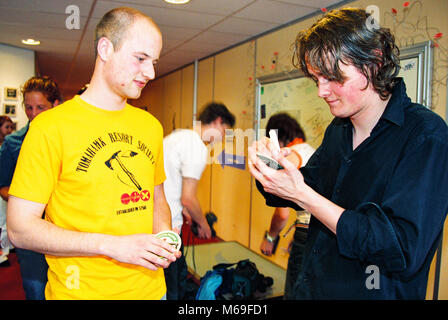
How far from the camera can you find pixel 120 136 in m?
1.15

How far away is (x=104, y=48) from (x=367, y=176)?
95 cm

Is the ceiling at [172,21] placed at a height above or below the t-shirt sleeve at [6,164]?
above

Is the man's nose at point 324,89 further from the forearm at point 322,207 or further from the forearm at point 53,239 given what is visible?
the forearm at point 53,239

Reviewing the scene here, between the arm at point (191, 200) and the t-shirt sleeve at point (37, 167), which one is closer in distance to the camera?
the t-shirt sleeve at point (37, 167)

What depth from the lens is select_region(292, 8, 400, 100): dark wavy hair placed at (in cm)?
100

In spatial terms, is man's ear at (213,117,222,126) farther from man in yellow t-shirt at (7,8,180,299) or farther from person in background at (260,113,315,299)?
man in yellow t-shirt at (7,8,180,299)

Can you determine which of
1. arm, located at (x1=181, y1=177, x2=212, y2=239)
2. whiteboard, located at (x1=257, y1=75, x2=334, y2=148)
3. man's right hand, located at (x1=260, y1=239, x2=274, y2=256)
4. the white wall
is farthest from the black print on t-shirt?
the white wall

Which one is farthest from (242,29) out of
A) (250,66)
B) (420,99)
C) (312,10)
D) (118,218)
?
(118,218)

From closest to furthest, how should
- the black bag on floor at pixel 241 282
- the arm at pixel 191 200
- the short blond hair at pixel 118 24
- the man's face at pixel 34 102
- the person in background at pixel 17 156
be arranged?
the short blond hair at pixel 118 24 < the person in background at pixel 17 156 < the man's face at pixel 34 102 < the arm at pixel 191 200 < the black bag on floor at pixel 241 282

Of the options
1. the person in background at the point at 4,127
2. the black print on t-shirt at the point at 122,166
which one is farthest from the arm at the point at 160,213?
the person in background at the point at 4,127

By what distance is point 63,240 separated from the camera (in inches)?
38.3

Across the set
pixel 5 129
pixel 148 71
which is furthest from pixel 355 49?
pixel 5 129

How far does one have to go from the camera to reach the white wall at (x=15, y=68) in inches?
191

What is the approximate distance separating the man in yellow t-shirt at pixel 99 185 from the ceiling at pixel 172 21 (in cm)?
210
